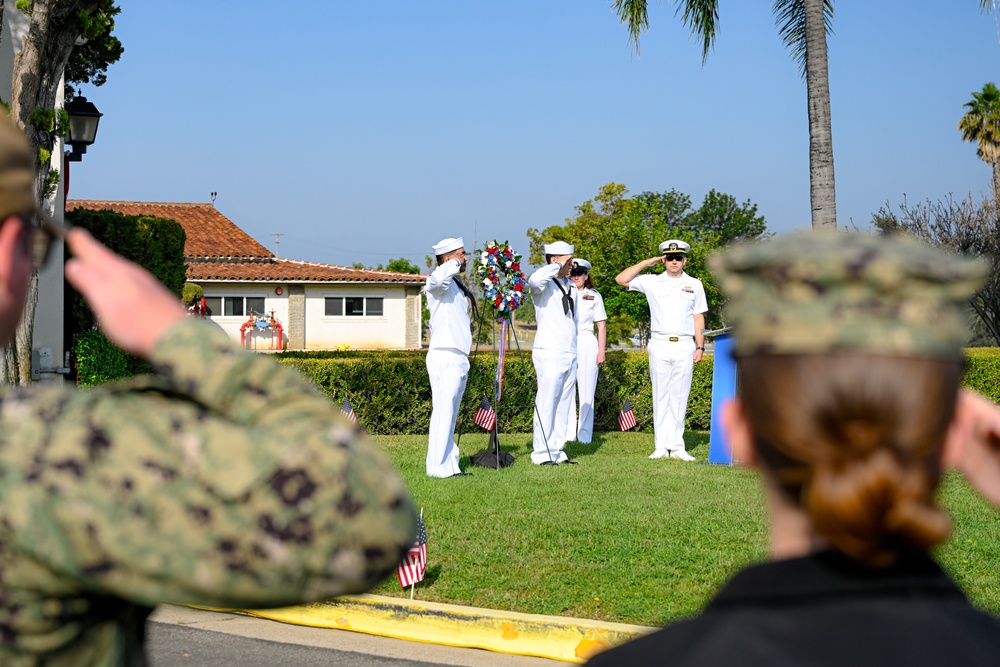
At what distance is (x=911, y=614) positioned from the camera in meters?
1.12

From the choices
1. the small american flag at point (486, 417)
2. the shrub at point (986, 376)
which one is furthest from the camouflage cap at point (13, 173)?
the shrub at point (986, 376)

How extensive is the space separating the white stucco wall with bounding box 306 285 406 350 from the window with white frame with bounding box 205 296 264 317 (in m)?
2.35

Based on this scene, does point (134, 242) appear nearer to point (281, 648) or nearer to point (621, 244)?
point (281, 648)

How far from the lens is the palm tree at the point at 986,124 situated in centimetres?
3838

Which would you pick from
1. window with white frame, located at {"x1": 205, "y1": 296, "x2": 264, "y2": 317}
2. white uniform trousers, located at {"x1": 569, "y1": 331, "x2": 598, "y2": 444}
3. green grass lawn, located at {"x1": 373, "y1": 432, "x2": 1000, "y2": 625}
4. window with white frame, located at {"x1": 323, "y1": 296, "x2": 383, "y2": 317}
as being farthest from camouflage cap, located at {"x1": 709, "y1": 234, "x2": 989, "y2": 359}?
window with white frame, located at {"x1": 323, "y1": 296, "x2": 383, "y2": 317}

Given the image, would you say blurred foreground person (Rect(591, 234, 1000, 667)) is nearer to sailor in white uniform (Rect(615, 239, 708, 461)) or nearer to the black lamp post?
sailor in white uniform (Rect(615, 239, 708, 461))

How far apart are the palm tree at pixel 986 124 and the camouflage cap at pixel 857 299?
134 feet

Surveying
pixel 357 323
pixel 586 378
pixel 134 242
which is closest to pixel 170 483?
pixel 586 378

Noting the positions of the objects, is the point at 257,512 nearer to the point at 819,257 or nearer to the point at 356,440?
the point at 356,440

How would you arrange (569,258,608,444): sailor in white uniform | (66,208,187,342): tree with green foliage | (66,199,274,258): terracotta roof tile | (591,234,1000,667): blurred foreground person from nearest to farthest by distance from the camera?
1. (591,234,1000,667): blurred foreground person
2. (569,258,608,444): sailor in white uniform
3. (66,208,187,342): tree with green foliage
4. (66,199,274,258): terracotta roof tile

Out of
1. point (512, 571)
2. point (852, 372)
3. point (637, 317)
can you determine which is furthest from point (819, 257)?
point (637, 317)

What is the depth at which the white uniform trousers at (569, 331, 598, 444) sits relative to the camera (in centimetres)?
1377

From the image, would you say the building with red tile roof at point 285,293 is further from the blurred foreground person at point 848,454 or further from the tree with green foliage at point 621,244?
the blurred foreground person at point 848,454

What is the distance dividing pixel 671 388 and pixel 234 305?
39186mm
